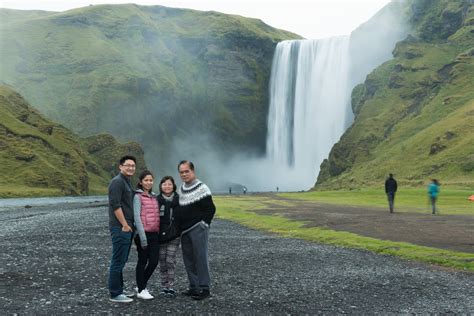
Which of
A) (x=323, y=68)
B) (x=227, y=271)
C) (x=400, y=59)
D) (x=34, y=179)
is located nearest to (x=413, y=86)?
(x=400, y=59)

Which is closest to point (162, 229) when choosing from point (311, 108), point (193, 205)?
point (193, 205)

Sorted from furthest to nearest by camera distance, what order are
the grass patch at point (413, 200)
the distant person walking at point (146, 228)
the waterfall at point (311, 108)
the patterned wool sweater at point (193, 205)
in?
the waterfall at point (311, 108) → the grass patch at point (413, 200) → the patterned wool sweater at point (193, 205) → the distant person walking at point (146, 228)

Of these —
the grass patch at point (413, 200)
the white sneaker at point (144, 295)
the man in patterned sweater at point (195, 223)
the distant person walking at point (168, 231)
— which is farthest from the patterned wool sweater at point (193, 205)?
the grass patch at point (413, 200)

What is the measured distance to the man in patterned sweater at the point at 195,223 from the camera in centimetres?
1191

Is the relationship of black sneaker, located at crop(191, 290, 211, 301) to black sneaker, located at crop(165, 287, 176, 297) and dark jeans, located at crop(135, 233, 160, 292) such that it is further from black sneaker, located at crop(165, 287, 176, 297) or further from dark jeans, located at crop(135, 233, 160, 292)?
dark jeans, located at crop(135, 233, 160, 292)

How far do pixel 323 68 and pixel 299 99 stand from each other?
13.0 m

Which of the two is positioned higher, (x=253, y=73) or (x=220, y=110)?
(x=253, y=73)

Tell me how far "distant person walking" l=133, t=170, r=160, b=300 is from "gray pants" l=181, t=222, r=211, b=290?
31.8 inches

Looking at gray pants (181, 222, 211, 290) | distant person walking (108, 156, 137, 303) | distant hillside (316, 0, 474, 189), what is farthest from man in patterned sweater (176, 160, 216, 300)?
distant hillside (316, 0, 474, 189)

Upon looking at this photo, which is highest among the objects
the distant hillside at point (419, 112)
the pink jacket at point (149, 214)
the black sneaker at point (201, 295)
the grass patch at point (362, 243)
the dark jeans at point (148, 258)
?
the distant hillside at point (419, 112)

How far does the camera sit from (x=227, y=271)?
16.5 meters

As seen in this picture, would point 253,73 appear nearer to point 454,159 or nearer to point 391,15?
point 391,15

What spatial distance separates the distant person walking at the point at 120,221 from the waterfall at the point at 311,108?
135109 mm

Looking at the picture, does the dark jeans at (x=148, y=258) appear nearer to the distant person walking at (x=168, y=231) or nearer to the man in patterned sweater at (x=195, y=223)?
the distant person walking at (x=168, y=231)
